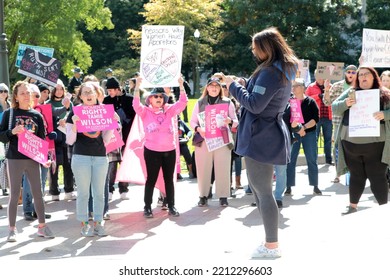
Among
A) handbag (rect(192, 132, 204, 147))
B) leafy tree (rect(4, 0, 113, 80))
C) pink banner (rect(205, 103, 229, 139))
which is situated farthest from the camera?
leafy tree (rect(4, 0, 113, 80))

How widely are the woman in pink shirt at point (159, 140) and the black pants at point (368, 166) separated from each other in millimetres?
2364

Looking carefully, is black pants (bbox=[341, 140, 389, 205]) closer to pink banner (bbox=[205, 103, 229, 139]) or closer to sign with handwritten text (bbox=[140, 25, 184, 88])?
pink banner (bbox=[205, 103, 229, 139])

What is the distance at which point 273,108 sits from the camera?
5.87m

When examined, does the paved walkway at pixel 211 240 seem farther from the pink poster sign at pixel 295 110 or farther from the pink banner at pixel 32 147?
the pink poster sign at pixel 295 110

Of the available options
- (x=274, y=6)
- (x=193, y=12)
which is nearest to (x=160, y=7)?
(x=193, y=12)

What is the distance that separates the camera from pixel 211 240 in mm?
7578

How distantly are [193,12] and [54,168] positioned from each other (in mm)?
37800

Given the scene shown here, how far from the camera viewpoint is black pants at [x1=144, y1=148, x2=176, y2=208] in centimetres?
922

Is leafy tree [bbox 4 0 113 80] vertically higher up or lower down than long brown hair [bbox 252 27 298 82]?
higher up

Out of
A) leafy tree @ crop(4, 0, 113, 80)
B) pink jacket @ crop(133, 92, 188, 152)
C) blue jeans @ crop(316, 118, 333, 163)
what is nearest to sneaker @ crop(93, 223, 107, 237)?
pink jacket @ crop(133, 92, 188, 152)

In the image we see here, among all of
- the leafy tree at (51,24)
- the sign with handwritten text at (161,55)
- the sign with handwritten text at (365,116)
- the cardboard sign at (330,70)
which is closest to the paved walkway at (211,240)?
the sign with handwritten text at (365,116)

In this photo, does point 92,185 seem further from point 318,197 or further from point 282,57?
point 318,197

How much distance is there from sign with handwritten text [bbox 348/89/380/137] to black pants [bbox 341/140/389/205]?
182 mm

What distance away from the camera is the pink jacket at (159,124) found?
9211 millimetres
